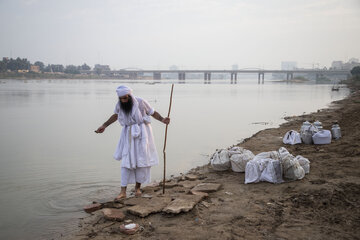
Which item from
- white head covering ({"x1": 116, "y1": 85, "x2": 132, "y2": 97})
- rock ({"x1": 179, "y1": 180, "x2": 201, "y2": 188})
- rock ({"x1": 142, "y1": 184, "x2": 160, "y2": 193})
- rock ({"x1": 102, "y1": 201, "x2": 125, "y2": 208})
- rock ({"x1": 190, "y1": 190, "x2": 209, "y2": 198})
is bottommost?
rock ({"x1": 142, "y1": 184, "x2": 160, "y2": 193})

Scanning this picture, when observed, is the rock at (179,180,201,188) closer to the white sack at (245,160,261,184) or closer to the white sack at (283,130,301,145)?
the white sack at (245,160,261,184)

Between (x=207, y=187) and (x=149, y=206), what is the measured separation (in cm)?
104

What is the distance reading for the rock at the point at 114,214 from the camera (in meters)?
3.77

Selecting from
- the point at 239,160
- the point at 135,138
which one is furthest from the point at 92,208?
the point at 239,160

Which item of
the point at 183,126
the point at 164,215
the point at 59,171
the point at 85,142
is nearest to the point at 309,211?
the point at 164,215

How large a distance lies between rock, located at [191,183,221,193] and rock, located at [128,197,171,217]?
1.81 ft

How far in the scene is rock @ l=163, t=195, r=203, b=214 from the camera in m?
3.74

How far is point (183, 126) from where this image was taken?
1355 cm

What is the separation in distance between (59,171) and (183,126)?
24.4 feet

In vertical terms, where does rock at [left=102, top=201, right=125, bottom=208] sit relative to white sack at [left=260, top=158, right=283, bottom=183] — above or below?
below

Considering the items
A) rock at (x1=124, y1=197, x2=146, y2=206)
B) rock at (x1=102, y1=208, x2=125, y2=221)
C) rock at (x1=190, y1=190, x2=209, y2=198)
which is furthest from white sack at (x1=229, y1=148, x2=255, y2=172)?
rock at (x1=102, y1=208, x2=125, y2=221)

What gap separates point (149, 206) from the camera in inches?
156

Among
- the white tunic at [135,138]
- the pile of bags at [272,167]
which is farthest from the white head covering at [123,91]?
the pile of bags at [272,167]

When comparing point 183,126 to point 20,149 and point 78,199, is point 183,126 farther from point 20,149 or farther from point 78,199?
point 78,199
